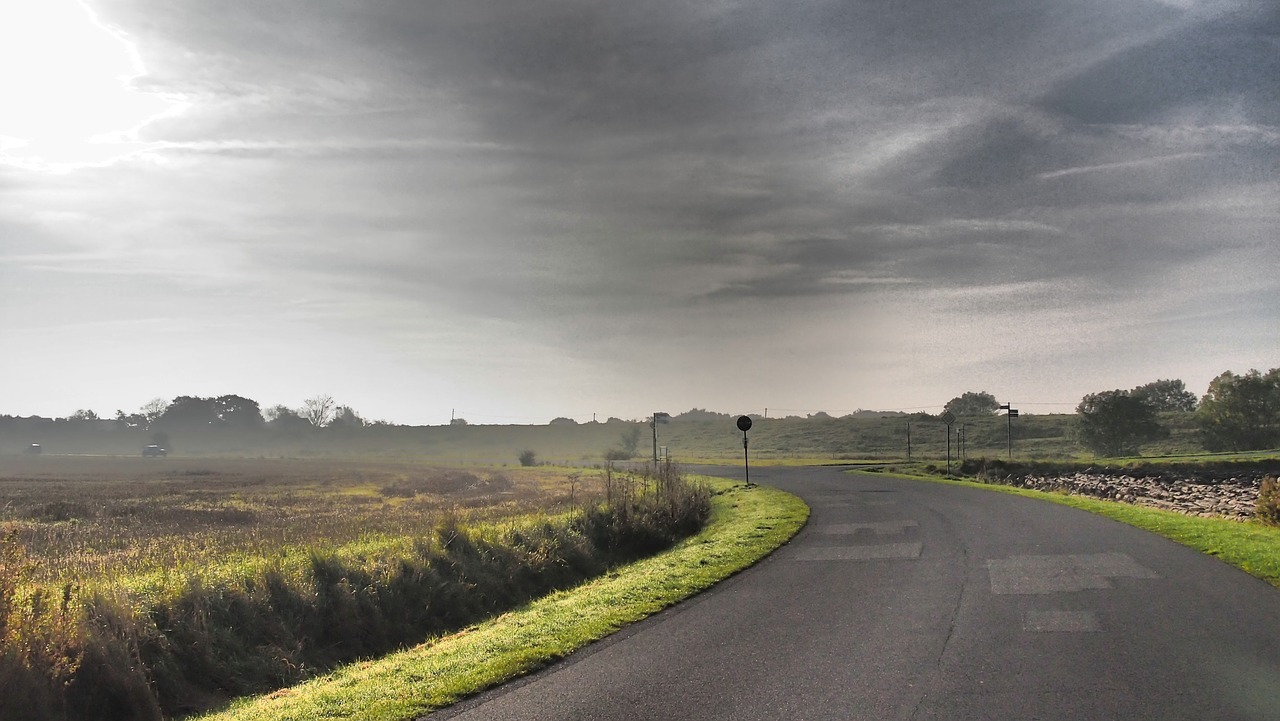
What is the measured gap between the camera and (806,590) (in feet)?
38.9

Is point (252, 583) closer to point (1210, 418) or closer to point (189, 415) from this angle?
point (1210, 418)

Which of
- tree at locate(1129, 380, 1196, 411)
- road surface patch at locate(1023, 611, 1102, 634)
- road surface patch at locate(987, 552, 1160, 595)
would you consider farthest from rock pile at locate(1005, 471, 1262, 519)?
tree at locate(1129, 380, 1196, 411)

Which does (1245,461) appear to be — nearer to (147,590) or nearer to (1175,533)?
(1175,533)

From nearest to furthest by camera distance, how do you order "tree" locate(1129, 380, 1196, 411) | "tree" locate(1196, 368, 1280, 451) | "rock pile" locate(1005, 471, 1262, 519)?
"rock pile" locate(1005, 471, 1262, 519)
"tree" locate(1196, 368, 1280, 451)
"tree" locate(1129, 380, 1196, 411)

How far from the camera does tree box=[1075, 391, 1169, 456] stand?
88.2m

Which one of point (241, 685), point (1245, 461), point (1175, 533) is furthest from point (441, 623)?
point (1245, 461)

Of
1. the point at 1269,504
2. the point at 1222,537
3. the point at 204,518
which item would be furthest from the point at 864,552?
the point at 204,518

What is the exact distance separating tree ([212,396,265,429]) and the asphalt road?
203486mm

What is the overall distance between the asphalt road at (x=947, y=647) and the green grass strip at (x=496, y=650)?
0.41m

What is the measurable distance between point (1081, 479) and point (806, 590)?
40540mm

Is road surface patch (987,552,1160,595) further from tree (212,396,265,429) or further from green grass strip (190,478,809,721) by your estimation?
tree (212,396,265,429)

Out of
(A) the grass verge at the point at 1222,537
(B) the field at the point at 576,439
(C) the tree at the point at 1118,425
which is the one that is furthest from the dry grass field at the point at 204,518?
(C) the tree at the point at 1118,425

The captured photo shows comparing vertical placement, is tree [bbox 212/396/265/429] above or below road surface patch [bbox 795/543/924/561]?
above

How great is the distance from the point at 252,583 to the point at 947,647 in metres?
10.9
